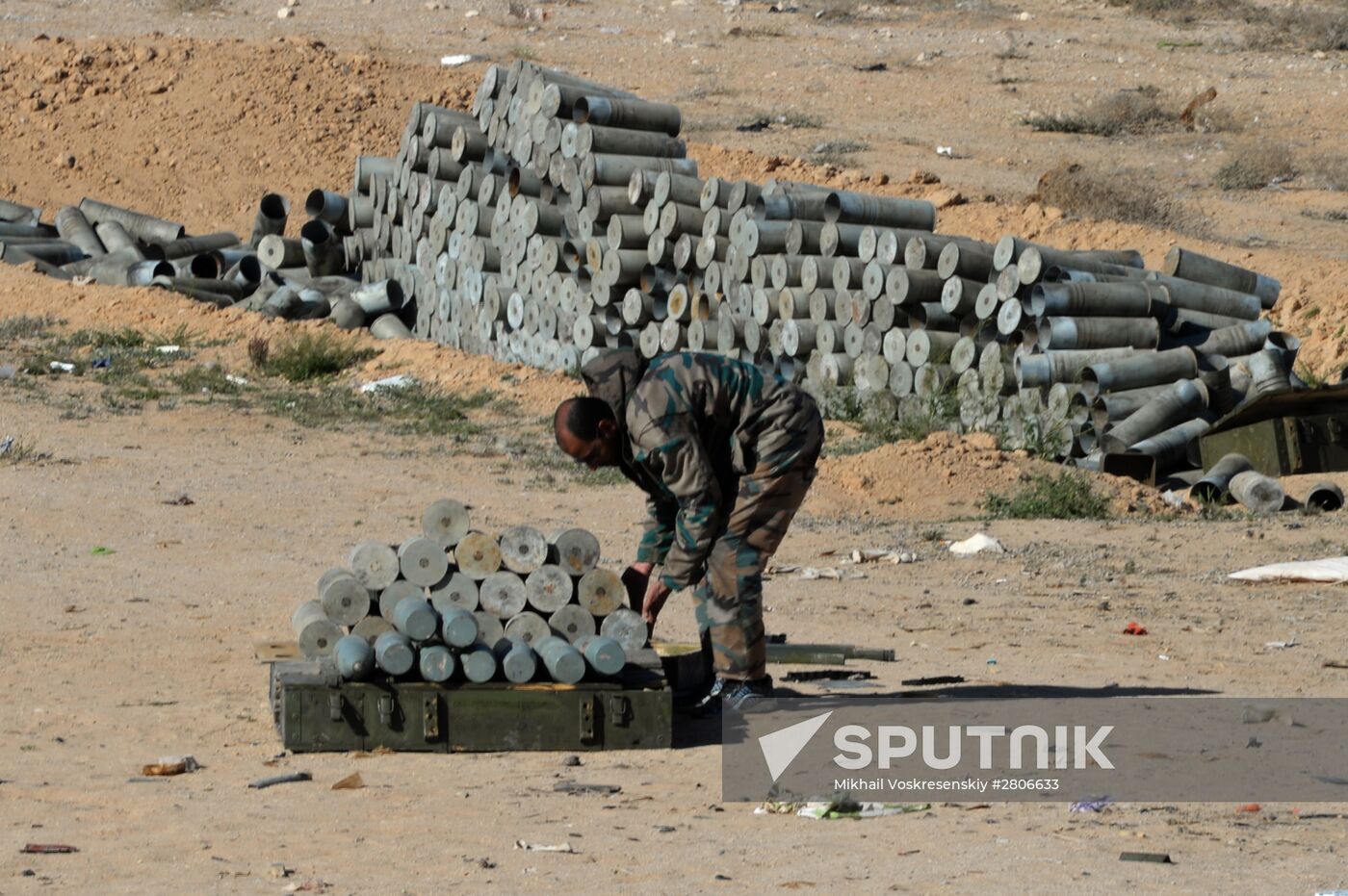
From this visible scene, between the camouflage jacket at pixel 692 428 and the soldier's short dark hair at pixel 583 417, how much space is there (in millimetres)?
94

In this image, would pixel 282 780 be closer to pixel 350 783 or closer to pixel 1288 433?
pixel 350 783

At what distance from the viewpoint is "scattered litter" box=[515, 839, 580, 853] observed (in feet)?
16.4

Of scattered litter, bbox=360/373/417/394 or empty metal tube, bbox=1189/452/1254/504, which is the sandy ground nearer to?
scattered litter, bbox=360/373/417/394

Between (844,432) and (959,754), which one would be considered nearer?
(959,754)

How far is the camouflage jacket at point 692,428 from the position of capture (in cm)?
593

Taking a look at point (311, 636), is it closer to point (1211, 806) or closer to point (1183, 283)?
point (1211, 806)

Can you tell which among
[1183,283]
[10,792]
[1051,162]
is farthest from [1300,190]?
[10,792]

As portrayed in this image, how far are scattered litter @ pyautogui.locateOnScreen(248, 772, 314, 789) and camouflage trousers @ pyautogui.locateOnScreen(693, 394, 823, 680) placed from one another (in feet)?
4.86

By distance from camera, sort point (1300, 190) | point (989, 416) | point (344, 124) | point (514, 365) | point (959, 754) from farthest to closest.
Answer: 1. point (344, 124)
2. point (1300, 190)
3. point (514, 365)
4. point (989, 416)
5. point (959, 754)

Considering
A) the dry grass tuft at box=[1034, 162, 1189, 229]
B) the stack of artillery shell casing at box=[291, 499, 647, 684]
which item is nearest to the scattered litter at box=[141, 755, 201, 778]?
the stack of artillery shell casing at box=[291, 499, 647, 684]

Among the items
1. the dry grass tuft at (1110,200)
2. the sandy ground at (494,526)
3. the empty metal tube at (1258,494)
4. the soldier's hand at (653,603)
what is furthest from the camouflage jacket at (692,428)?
the dry grass tuft at (1110,200)

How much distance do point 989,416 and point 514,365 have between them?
473 cm

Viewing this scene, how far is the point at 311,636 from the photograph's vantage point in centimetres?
657
